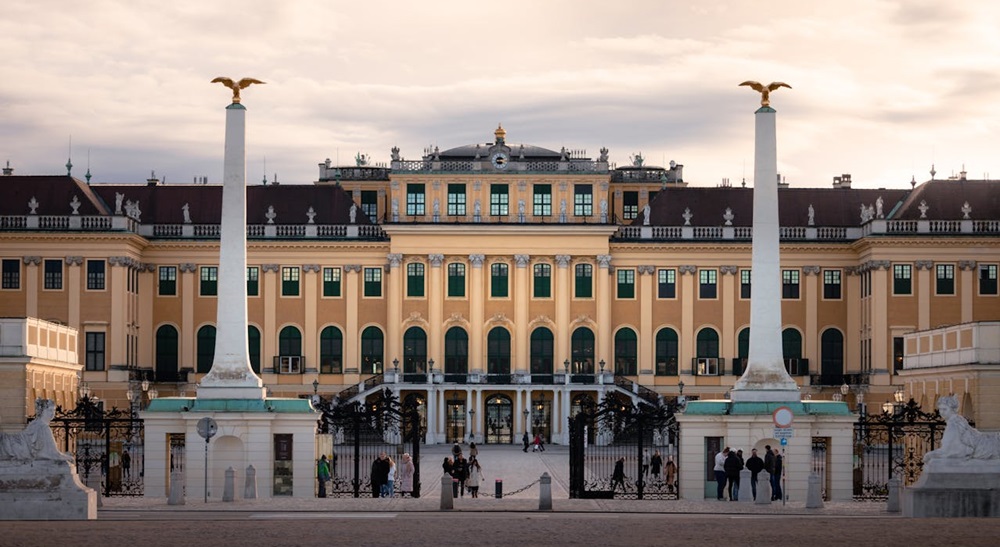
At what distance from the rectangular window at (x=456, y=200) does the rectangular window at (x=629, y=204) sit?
11650 mm

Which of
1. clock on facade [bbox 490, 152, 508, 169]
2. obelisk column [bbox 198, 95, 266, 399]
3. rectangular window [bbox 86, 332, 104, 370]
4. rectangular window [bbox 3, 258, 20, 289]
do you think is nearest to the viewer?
obelisk column [bbox 198, 95, 266, 399]

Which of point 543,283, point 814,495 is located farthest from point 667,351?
point 814,495

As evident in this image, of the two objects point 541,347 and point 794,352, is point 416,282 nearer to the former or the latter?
point 541,347

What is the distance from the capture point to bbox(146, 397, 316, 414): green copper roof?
4738 cm

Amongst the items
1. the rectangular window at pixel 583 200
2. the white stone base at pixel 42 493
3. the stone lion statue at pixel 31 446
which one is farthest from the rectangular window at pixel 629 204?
the white stone base at pixel 42 493

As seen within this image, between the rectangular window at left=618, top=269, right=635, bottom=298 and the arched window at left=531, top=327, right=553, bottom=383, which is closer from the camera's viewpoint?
the arched window at left=531, top=327, right=553, bottom=383

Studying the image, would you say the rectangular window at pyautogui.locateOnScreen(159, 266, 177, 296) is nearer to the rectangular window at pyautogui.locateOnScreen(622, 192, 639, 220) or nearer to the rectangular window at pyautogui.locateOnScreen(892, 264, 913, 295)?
the rectangular window at pyautogui.locateOnScreen(622, 192, 639, 220)

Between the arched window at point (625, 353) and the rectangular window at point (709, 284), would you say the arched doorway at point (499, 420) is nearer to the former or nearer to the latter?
the arched window at point (625, 353)

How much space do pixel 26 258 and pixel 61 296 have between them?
248cm

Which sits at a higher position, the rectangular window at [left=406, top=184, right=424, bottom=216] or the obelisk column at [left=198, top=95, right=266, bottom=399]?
the rectangular window at [left=406, top=184, right=424, bottom=216]

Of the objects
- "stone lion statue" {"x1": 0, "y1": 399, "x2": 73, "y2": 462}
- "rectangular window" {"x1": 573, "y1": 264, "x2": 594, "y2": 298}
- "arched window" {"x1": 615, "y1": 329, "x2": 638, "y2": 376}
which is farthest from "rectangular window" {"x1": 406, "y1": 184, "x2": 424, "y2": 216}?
"stone lion statue" {"x1": 0, "y1": 399, "x2": 73, "y2": 462}

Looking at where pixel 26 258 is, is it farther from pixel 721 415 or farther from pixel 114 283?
pixel 721 415

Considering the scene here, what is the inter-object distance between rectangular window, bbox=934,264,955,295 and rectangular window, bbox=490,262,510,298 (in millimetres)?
20921

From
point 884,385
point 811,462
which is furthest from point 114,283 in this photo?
point 811,462
